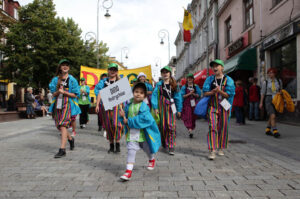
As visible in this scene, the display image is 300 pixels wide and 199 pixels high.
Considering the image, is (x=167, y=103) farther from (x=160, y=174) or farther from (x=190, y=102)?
(x=190, y=102)

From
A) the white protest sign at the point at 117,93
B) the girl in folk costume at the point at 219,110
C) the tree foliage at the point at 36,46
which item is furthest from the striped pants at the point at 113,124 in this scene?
the tree foliage at the point at 36,46

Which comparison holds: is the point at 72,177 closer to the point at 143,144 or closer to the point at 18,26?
the point at 143,144

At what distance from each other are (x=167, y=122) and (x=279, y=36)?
807 cm

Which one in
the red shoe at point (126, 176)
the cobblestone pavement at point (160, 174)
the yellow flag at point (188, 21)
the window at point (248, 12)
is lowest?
the cobblestone pavement at point (160, 174)

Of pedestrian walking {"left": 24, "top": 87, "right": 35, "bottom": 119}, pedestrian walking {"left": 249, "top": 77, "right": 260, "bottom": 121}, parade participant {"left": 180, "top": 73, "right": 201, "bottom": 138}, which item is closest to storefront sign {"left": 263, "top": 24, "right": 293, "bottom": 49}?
pedestrian walking {"left": 249, "top": 77, "right": 260, "bottom": 121}

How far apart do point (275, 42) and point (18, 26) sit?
25.5m

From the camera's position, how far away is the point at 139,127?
3.71m

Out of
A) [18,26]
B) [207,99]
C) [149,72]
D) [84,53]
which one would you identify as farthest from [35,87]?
Result: [207,99]

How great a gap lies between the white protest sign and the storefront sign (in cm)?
871

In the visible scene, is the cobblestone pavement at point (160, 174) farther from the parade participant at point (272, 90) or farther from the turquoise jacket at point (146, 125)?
the parade participant at point (272, 90)

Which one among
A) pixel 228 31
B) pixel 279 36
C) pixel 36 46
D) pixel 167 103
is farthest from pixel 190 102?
pixel 36 46

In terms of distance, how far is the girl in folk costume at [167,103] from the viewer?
17.9 feet

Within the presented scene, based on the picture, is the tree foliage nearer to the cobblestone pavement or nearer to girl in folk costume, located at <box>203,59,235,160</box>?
the cobblestone pavement

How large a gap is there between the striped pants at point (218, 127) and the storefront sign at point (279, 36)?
7.05 metres
